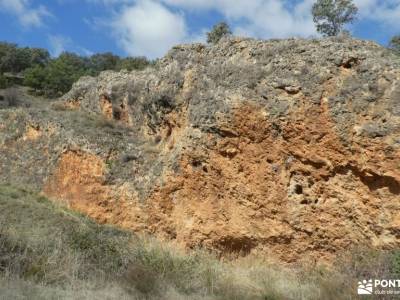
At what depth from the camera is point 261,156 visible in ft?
28.0

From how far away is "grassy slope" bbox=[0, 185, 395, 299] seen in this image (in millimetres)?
6613

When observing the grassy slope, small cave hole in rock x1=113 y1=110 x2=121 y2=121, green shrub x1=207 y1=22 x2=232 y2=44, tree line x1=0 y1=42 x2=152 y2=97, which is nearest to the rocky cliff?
the grassy slope

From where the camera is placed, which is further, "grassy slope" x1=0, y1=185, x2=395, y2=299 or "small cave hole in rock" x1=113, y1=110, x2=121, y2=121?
"small cave hole in rock" x1=113, y1=110, x2=121, y2=121

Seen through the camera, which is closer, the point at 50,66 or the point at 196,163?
the point at 196,163

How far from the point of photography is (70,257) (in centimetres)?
730

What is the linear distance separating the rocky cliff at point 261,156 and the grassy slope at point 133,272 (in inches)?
22.1

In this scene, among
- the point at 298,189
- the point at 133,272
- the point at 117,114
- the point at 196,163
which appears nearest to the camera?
the point at 133,272

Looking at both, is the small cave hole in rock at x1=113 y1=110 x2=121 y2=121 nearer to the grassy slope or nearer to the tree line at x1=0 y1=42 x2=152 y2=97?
the grassy slope

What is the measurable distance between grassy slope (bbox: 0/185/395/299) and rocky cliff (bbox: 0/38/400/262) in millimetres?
562

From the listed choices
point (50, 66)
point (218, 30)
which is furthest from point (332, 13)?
point (50, 66)

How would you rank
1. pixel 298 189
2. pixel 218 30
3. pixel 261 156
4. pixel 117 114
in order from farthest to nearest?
pixel 218 30, pixel 117 114, pixel 261 156, pixel 298 189

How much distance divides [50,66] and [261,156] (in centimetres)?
3511

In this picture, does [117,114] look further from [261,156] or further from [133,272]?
[133,272]

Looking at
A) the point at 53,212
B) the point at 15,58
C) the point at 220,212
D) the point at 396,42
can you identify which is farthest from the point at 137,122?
the point at 15,58
